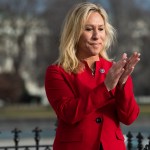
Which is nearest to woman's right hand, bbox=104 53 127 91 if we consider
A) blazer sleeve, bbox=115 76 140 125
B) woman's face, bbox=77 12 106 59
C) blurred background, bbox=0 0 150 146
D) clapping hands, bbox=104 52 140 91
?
clapping hands, bbox=104 52 140 91

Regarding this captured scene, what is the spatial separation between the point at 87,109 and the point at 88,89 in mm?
153

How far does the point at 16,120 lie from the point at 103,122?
2665 cm

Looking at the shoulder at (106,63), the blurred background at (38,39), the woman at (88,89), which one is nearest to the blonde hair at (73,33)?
the woman at (88,89)

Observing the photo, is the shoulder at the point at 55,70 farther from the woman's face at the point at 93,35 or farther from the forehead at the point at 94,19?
the forehead at the point at 94,19

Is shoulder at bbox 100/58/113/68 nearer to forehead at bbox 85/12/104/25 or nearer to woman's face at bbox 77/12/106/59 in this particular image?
Answer: woman's face at bbox 77/12/106/59

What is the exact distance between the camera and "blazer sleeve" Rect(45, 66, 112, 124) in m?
3.46

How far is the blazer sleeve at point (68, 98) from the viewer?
3.46m

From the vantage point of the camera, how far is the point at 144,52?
50.0 meters

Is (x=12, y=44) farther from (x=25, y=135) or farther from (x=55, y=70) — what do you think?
(x=55, y=70)

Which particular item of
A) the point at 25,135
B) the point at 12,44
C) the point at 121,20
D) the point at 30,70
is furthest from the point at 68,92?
the point at 30,70

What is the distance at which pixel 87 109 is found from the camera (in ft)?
11.4

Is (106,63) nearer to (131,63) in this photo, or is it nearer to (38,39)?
(131,63)

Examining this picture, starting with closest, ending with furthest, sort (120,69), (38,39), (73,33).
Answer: (120,69) < (73,33) < (38,39)

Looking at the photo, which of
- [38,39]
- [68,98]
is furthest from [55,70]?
[38,39]
